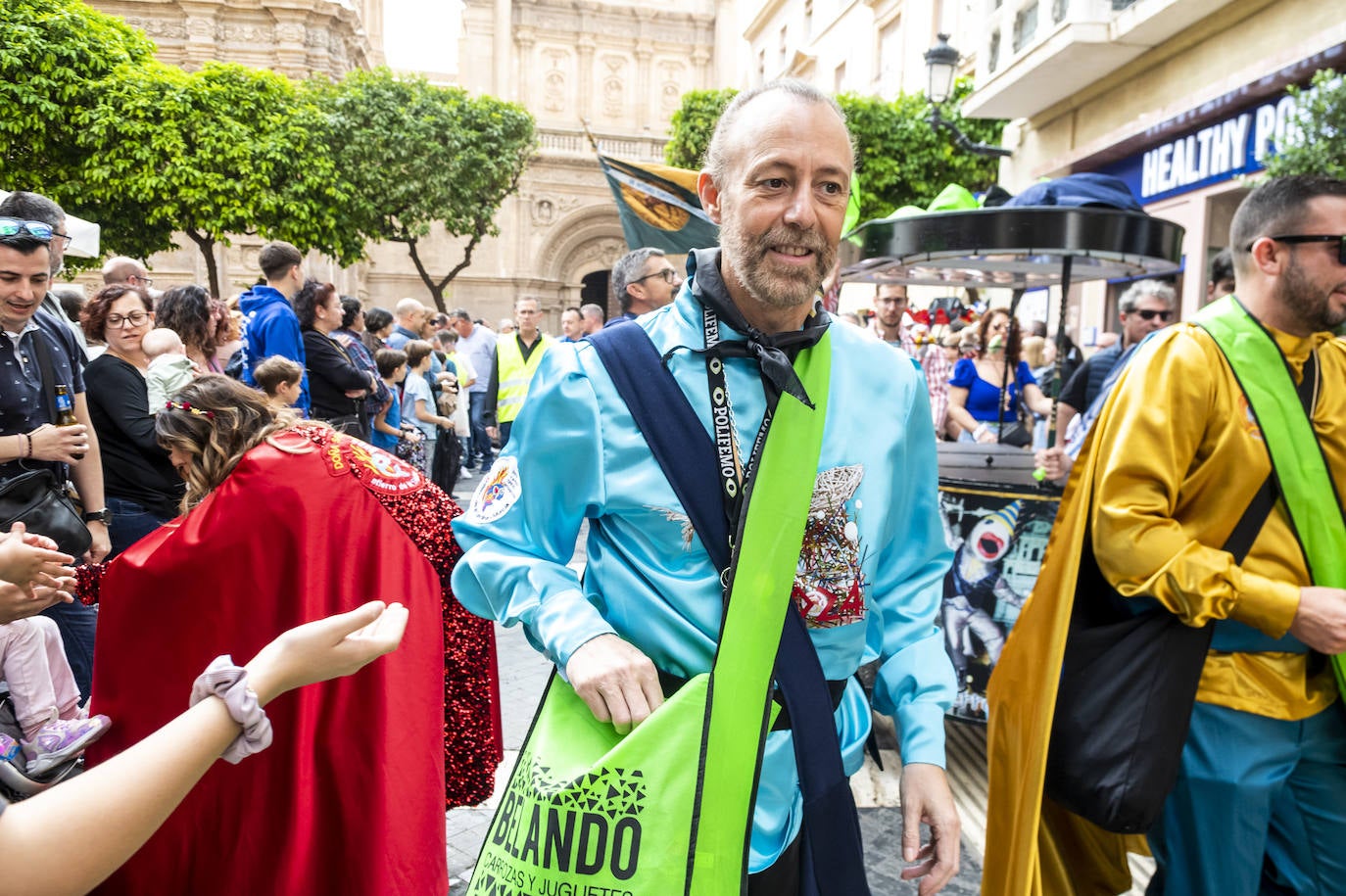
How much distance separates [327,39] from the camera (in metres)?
29.5

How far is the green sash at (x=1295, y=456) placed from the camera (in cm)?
224

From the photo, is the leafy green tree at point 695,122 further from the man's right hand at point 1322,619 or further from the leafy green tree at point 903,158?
the man's right hand at point 1322,619

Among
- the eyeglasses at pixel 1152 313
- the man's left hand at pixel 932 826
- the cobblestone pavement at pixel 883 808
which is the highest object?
the eyeglasses at pixel 1152 313

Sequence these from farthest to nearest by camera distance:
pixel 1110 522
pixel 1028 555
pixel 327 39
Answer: pixel 327 39 < pixel 1028 555 < pixel 1110 522

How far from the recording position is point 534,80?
38500mm

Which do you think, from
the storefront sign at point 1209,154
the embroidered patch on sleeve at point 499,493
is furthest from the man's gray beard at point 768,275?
the storefront sign at point 1209,154

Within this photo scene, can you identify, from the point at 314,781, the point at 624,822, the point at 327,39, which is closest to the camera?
the point at 624,822

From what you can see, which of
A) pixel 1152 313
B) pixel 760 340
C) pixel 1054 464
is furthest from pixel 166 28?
pixel 760 340

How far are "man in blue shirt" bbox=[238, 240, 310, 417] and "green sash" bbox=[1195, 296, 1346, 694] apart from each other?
4.84 m

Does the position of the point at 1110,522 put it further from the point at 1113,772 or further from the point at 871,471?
the point at 871,471

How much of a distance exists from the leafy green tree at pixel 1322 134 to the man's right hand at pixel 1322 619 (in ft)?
15.0

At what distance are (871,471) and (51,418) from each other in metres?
3.60

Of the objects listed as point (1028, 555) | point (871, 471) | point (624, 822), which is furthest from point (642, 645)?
point (1028, 555)

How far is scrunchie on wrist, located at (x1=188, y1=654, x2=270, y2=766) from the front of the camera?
4.04 feet
